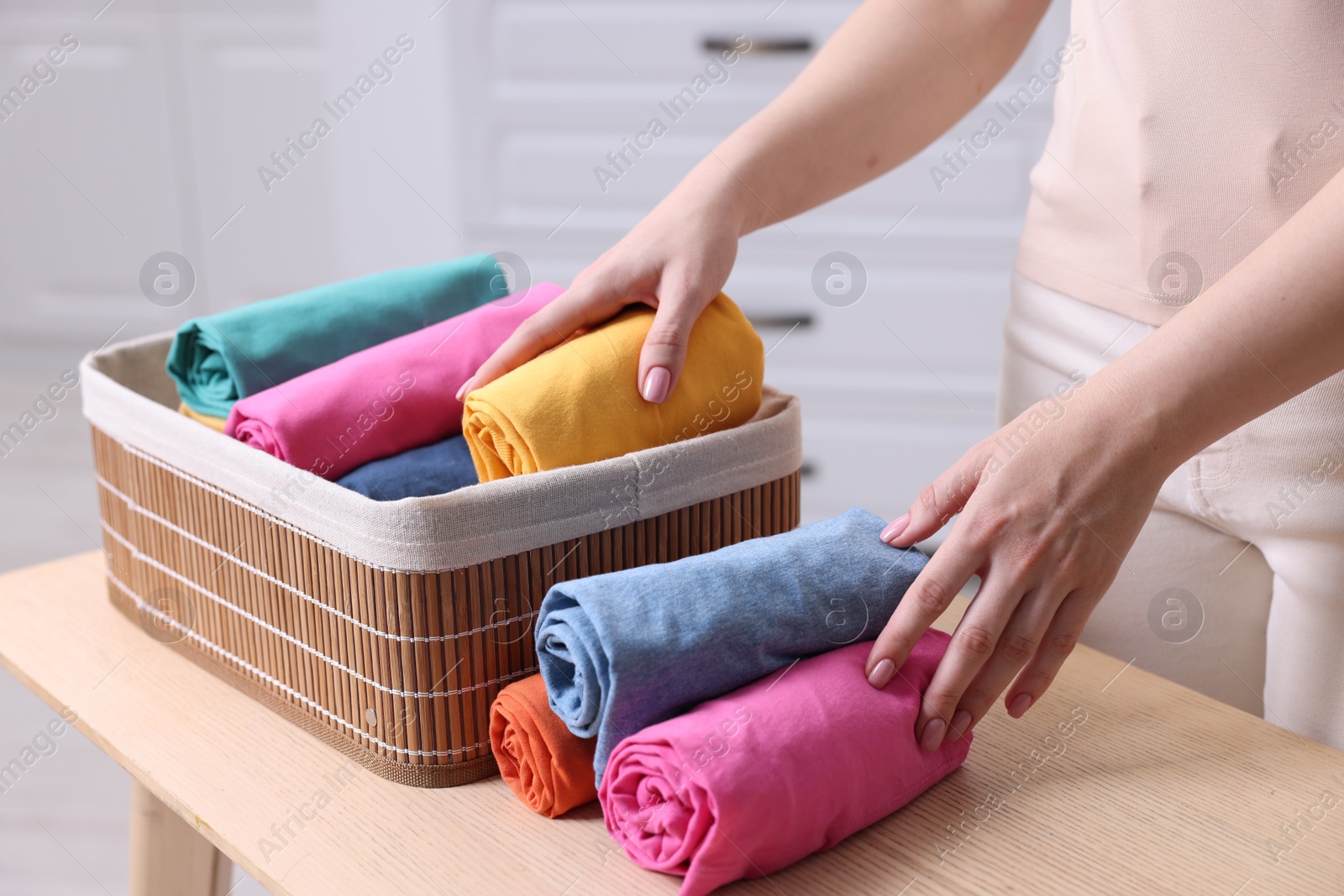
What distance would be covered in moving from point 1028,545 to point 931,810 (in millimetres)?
146

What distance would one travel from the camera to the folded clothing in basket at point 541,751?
55 cm

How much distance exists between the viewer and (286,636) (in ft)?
2.12

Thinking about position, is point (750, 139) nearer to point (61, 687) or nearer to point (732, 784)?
point (732, 784)

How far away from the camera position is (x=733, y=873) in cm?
50

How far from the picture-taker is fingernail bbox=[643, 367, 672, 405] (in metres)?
0.65

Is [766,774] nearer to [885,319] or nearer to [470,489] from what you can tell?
[470,489]

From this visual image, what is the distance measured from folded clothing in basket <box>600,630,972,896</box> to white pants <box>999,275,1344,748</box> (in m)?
0.30

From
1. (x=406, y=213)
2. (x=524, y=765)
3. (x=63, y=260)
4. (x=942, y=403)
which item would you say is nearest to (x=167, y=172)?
(x=63, y=260)

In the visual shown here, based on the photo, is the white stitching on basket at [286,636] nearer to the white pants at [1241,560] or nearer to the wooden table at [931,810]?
the wooden table at [931,810]

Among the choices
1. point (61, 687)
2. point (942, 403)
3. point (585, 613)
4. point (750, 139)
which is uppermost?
point (750, 139)

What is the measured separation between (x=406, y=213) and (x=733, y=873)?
5.89 feet

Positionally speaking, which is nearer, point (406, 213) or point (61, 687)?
point (61, 687)

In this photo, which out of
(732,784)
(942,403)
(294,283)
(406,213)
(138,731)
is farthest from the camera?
(294,283)

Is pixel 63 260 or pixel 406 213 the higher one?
pixel 406 213
